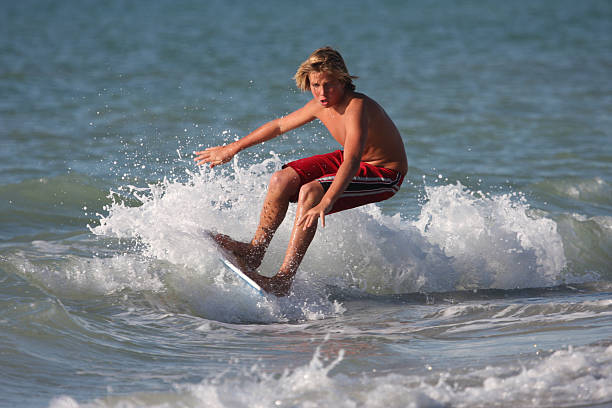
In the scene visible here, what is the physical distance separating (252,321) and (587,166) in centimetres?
755

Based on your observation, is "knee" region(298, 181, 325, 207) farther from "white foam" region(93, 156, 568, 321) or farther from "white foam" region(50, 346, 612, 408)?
"white foam" region(50, 346, 612, 408)

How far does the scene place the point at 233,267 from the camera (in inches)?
221

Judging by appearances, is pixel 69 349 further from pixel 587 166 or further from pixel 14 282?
pixel 587 166

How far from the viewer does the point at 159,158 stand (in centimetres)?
1054

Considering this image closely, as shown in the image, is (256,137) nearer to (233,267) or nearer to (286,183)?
(286,183)

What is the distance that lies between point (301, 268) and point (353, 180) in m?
1.42

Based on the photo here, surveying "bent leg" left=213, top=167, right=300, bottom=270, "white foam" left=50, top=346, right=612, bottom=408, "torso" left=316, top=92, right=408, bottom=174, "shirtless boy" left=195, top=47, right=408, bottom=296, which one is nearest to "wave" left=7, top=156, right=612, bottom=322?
"bent leg" left=213, top=167, right=300, bottom=270

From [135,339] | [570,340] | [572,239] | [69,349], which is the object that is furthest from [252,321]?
[572,239]

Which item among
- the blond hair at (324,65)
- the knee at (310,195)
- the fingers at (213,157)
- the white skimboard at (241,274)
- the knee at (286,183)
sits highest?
the blond hair at (324,65)

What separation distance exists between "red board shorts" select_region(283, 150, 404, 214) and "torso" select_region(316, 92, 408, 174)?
0.25 feet

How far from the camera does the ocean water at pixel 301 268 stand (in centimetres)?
421

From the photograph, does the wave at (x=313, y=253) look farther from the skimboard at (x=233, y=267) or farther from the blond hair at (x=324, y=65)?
the blond hair at (x=324, y=65)

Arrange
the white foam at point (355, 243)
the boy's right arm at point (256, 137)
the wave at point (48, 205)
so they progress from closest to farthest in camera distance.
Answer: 1. the boy's right arm at point (256, 137)
2. the white foam at point (355, 243)
3. the wave at point (48, 205)

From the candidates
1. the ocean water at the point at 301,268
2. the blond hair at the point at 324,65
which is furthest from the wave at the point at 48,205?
the blond hair at the point at 324,65
